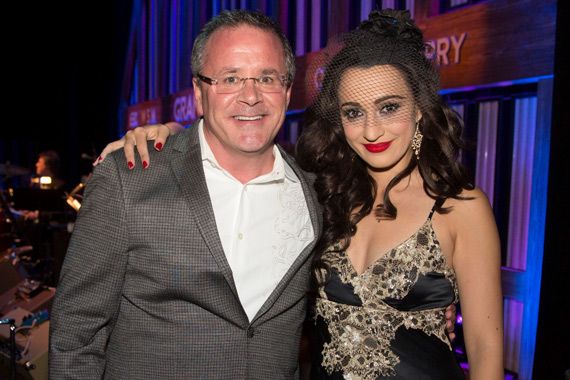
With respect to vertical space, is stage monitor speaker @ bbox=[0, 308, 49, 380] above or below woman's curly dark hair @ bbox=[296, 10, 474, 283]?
below

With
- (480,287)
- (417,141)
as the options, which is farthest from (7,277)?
(480,287)

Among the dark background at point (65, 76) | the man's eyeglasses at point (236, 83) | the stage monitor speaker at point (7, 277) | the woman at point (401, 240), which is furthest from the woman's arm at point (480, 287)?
the dark background at point (65, 76)

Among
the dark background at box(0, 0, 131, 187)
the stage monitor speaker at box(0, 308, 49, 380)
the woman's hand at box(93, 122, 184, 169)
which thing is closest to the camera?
the woman's hand at box(93, 122, 184, 169)

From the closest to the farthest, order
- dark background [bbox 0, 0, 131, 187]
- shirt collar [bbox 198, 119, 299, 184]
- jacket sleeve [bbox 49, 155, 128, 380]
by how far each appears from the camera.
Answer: jacket sleeve [bbox 49, 155, 128, 380]
shirt collar [bbox 198, 119, 299, 184]
dark background [bbox 0, 0, 131, 187]

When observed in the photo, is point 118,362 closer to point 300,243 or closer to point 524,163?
point 300,243

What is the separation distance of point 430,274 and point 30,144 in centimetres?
1341

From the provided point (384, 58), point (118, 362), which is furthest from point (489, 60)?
point (118, 362)

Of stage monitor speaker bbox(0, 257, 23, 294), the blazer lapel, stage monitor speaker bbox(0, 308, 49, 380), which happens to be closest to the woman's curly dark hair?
the blazer lapel

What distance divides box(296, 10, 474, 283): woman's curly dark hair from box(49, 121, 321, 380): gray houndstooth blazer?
0.47m

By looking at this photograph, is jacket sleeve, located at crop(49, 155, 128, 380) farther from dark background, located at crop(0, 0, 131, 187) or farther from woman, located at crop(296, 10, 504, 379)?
dark background, located at crop(0, 0, 131, 187)

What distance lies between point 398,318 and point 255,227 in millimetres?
599

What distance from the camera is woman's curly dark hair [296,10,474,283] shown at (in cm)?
174

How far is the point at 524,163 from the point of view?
9.43 ft

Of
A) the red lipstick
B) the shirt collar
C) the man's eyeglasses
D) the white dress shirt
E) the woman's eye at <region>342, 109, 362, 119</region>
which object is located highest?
the man's eyeglasses
